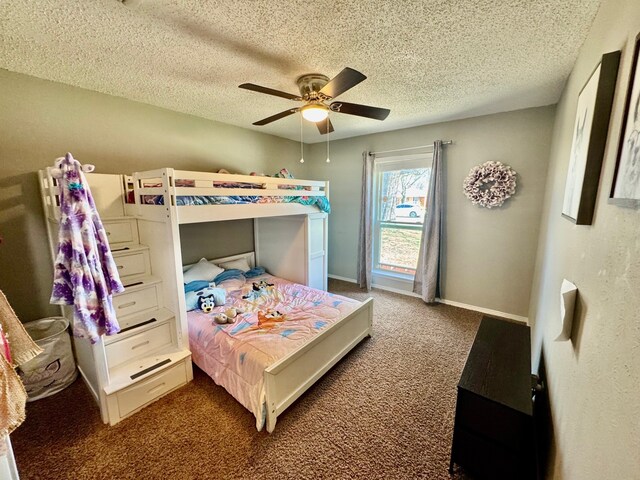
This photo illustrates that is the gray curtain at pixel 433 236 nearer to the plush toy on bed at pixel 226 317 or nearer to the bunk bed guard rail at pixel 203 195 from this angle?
the bunk bed guard rail at pixel 203 195

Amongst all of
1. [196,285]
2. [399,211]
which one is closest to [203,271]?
[196,285]

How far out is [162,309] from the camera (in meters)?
2.12

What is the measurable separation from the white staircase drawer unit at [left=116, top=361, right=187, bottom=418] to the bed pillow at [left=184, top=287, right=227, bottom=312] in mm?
559

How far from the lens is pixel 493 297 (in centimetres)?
321

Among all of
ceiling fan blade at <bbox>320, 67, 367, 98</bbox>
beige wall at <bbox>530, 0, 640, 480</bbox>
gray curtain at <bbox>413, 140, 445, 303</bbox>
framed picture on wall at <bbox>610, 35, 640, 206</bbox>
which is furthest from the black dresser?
gray curtain at <bbox>413, 140, 445, 303</bbox>

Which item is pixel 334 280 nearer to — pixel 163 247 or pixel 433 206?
pixel 433 206

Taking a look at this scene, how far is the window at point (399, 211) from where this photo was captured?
3682 mm

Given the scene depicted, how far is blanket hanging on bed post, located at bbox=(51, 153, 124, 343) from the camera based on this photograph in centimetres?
146

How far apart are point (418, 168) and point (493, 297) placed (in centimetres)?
195

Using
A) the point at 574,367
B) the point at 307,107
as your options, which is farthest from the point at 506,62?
the point at 574,367

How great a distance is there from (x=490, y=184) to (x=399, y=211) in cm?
122

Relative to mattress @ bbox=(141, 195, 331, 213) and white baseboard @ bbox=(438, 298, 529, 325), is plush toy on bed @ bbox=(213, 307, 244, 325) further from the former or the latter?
white baseboard @ bbox=(438, 298, 529, 325)

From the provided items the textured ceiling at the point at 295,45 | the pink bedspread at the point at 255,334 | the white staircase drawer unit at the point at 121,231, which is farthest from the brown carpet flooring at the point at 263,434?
the textured ceiling at the point at 295,45

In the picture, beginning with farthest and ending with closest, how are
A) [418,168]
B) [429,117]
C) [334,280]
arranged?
[334,280]
[418,168]
[429,117]
